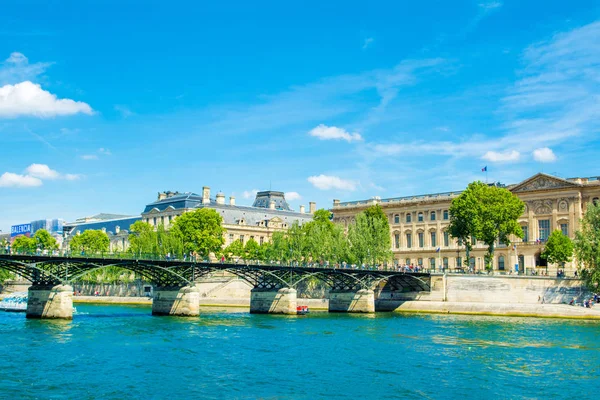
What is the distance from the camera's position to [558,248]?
293 ft

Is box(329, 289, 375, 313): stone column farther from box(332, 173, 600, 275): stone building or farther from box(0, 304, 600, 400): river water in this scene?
box(332, 173, 600, 275): stone building

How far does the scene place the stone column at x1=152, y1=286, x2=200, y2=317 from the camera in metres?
70.8

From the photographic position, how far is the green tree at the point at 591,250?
2808 inches

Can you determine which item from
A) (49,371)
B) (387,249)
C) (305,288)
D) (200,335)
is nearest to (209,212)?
(305,288)

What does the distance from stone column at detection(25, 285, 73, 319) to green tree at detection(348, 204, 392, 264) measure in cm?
4161

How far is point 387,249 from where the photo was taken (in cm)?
9500

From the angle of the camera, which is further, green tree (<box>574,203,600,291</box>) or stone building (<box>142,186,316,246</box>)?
stone building (<box>142,186,316,246</box>)

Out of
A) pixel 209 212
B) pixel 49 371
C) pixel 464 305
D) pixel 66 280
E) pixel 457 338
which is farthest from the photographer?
pixel 209 212

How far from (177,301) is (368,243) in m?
30.8

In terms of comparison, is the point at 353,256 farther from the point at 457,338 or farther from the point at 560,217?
the point at 457,338

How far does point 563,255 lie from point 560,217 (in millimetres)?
8854

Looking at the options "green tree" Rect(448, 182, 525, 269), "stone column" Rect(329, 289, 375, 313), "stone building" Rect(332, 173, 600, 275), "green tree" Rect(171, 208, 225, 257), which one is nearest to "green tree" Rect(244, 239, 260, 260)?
"green tree" Rect(171, 208, 225, 257)

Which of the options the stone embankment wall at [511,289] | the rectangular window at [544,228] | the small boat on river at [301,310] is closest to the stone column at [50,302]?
the small boat on river at [301,310]

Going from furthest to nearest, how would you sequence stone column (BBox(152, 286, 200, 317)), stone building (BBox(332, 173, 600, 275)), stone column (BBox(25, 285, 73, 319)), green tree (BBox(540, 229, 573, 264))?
1. stone building (BBox(332, 173, 600, 275))
2. green tree (BBox(540, 229, 573, 264))
3. stone column (BBox(152, 286, 200, 317))
4. stone column (BBox(25, 285, 73, 319))
